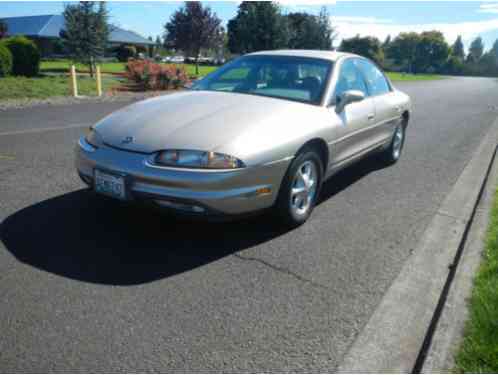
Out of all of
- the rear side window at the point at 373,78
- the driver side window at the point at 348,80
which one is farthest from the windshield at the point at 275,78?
the rear side window at the point at 373,78

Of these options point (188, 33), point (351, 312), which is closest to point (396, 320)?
point (351, 312)

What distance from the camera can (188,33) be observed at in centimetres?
3481

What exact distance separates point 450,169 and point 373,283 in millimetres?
3961

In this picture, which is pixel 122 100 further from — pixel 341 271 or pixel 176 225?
pixel 341 271

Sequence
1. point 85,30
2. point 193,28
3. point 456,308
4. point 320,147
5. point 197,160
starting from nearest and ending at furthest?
1. point 456,308
2. point 197,160
3. point 320,147
4. point 85,30
5. point 193,28

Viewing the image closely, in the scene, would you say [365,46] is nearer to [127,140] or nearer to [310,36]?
[310,36]

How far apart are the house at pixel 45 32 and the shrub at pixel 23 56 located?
23881mm

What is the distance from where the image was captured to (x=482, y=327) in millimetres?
2496

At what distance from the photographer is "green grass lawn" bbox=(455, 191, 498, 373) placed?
223cm

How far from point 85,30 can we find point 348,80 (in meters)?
19.6

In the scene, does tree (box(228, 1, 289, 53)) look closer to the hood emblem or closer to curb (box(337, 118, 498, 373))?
curb (box(337, 118, 498, 373))

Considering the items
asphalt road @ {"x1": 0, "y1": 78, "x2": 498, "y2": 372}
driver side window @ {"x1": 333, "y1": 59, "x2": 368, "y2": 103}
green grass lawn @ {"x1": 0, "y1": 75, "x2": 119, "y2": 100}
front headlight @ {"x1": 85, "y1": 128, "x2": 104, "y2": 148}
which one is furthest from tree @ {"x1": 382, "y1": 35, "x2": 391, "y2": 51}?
front headlight @ {"x1": 85, "y1": 128, "x2": 104, "y2": 148}

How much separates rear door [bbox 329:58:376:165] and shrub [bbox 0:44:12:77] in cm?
1691

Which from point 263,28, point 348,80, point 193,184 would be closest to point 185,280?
point 193,184
